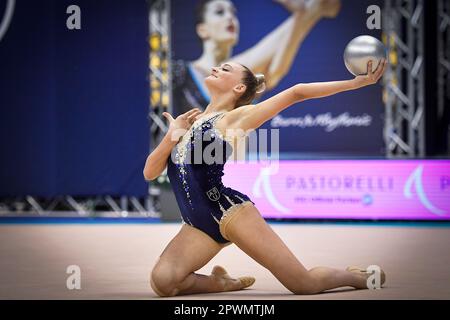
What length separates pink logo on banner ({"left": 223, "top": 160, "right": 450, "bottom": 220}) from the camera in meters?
10.3

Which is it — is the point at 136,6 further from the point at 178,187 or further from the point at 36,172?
the point at 178,187

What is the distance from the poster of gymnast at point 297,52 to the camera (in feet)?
37.9

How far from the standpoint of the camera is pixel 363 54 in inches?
190

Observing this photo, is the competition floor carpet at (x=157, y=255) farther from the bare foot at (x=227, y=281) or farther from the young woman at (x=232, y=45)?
the young woman at (x=232, y=45)

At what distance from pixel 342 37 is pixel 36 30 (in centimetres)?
429

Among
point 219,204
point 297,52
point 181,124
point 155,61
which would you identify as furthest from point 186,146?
point 155,61

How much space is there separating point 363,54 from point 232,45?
23.2 feet

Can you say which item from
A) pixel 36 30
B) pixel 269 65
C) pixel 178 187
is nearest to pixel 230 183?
pixel 269 65

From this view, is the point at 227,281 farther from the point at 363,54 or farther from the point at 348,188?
the point at 348,188

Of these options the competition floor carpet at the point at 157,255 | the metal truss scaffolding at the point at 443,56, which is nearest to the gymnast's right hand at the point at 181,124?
the competition floor carpet at the point at 157,255

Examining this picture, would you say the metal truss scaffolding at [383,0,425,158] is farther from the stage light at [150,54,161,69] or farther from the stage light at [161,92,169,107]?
the stage light at [150,54,161,69]

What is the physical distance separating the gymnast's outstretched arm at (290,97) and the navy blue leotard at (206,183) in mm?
146

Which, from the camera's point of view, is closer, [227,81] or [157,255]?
[227,81]

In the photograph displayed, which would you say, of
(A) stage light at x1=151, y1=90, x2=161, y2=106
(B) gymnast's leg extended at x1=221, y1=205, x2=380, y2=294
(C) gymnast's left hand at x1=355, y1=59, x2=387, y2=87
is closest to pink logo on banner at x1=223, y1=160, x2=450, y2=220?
(A) stage light at x1=151, y1=90, x2=161, y2=106
